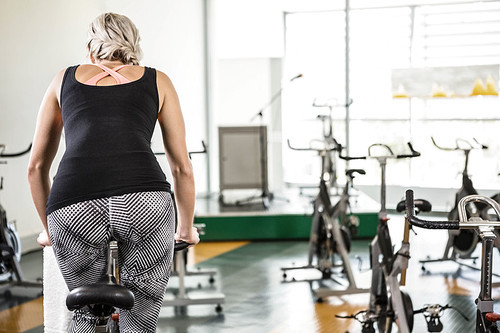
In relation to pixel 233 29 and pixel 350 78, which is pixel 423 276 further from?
pixel 233 29

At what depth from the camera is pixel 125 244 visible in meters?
2.06

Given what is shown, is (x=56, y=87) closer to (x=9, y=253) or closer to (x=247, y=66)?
(x=9, y=253)

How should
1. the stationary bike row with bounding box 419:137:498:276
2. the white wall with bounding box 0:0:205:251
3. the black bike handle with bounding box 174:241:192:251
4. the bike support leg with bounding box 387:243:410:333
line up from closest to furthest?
the black bike handle with bounding box 174:241:192:251, the bike support leg with bounding box 387:243:410:333, the stationary bike row with bounding box 419:137:498:276, the white wall with bounding box 0:0:205:251

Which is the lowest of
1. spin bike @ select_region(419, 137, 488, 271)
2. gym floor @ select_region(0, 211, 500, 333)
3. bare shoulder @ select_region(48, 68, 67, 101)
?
gym floor @ select_region(0, 211, 500, 333)

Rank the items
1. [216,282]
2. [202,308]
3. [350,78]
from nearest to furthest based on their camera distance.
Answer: [202,308] → [216,282] → [350,78]

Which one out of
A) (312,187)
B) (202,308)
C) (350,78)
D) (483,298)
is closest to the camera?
(483,298)

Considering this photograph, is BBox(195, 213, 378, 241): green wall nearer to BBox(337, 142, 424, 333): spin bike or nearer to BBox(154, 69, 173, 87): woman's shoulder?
BBox(337, 142, 424, 333): spin bike

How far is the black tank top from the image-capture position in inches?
78.6

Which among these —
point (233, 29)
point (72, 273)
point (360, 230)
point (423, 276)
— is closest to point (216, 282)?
point (423, 276)

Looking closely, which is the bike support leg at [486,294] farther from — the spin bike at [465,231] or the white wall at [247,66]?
the white wall at [247,66]

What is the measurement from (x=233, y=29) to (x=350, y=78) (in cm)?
175

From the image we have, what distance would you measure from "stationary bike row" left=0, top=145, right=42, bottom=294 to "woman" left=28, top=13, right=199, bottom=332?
123 inches

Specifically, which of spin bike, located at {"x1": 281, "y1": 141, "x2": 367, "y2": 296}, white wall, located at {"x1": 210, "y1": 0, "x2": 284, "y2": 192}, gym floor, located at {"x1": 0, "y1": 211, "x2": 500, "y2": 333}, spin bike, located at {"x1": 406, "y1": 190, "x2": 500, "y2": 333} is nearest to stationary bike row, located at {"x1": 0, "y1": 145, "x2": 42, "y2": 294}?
gym floor, located at {"x1": 0, "y1": 211, "x2": 500, "y2": 333}

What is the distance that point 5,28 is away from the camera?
6059mm
